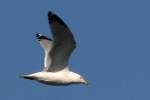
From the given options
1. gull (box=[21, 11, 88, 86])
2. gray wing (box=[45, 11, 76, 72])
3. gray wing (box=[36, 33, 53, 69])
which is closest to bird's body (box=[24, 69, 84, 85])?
gull (box=[21, 11, 88, 86])

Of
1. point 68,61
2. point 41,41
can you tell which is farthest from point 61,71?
point 41,41

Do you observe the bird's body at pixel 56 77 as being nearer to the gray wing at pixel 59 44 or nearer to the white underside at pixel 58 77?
the white underside at pixel 58 77

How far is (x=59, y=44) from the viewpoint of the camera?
102 feet

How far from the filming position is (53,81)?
3105cm

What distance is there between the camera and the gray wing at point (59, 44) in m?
30.3

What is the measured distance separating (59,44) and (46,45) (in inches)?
91.7

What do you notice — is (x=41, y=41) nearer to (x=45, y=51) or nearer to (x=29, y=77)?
(x=45, y=51)

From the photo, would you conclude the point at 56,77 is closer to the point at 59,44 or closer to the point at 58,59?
the point at 58,59

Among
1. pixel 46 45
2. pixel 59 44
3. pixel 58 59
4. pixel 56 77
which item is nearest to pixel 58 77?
pixel 56 77

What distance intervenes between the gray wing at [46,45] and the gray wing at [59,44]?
0.71 ft

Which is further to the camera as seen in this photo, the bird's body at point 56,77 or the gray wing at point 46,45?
the gray wing at point 46,45

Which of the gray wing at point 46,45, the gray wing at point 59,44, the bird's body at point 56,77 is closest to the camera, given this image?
Result: the gray wing at point 59,44

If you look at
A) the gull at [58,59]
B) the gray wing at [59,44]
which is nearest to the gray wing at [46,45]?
the gull at [58,59]

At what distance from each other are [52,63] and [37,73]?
0.99 m
